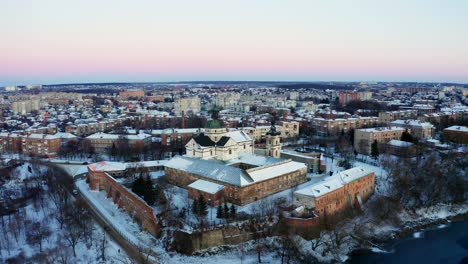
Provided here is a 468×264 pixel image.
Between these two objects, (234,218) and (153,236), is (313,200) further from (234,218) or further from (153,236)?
(153,236)

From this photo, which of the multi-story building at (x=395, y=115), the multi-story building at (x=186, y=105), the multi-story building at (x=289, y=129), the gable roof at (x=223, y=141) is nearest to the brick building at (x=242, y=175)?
the gable roof at (x=223, y=141)

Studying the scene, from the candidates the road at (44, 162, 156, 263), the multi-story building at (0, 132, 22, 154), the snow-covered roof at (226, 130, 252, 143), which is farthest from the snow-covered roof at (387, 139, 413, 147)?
the multi-story building at (0, 132, 22, 154)

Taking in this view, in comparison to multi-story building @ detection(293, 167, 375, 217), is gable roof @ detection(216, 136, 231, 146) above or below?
above

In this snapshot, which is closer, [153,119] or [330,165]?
[330,165]

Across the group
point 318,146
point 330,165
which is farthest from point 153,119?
point 330,165

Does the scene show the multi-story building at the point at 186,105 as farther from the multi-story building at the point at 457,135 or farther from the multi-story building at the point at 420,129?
the multi-story building at the point at 457,135

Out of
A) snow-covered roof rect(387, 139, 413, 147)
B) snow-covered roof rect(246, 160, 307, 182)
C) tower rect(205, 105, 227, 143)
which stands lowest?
snow-covered roof rect(387, 139, 413, 147)

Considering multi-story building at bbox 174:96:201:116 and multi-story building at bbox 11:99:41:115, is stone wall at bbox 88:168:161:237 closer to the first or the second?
multi-story building at bbox 174:96:201:116
